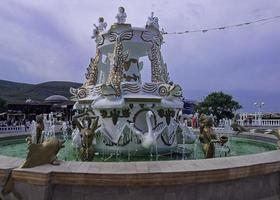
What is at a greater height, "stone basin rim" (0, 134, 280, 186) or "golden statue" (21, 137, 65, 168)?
"golden statue" (21, 137, 65, 168)

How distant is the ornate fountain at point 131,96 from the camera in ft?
36.9

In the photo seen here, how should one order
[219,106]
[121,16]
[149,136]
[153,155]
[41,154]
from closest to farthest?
1. [41,154]
2. [149,136]
3. [153,155]
4. [121,16]
5. [219,106]

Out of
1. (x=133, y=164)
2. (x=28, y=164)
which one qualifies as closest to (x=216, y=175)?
(x=133, y=164)

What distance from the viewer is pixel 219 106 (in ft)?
120

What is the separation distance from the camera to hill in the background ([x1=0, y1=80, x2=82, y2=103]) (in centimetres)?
8139

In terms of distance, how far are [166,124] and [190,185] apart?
623 centimetres

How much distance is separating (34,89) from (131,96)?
3265 inches

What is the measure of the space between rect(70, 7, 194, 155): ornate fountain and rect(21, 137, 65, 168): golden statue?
4.29m

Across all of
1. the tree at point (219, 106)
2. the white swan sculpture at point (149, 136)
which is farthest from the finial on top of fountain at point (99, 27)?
the tree at point (219, 106)

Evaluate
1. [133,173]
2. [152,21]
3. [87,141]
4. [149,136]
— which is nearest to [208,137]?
[149,136]

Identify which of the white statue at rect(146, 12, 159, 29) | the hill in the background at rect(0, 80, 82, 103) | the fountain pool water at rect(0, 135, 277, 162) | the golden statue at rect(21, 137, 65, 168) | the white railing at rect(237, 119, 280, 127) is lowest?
the fountain pool water at rect(0, 135, 277, 162)

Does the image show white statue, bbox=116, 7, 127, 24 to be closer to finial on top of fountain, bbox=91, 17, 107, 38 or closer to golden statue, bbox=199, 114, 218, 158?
finial on top of fountain, bbox=91, 17, 107, 38

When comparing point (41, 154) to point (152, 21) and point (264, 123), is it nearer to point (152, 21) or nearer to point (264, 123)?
point (152, 21)

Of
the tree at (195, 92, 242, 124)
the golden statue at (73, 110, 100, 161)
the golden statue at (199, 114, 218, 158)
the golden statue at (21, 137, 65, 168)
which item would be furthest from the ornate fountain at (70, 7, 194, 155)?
the tree at (195, 92, 242, 124)
